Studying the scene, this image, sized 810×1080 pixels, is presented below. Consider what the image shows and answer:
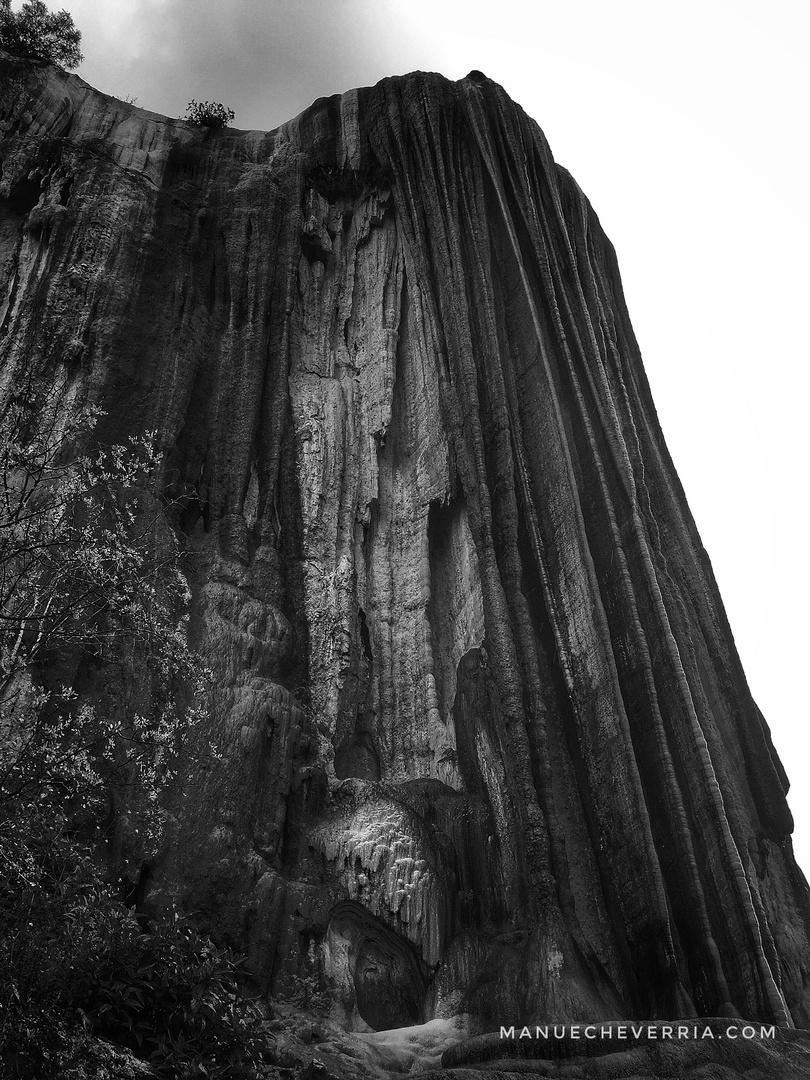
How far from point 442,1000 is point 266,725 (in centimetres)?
409

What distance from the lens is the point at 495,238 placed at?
1841 cm

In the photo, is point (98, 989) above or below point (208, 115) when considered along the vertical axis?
below

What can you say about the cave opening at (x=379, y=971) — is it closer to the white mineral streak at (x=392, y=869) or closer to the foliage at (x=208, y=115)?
the white mineral streak at (x=392, y=869)

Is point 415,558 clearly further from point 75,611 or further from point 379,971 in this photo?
point 75,611

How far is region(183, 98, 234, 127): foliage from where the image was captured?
20.9 metres

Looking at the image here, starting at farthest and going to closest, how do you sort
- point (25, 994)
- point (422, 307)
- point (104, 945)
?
point (422, 307) < point (104, 945) < point (25, 994)

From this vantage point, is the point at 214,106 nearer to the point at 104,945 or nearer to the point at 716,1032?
the point at 104,945

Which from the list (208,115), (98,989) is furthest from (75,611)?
(208,115)

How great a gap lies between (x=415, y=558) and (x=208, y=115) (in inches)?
504

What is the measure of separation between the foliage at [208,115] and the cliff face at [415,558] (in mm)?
653

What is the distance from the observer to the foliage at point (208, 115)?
821 inches

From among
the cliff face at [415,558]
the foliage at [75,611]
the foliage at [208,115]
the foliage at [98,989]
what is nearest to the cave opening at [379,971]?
the cliff face at [415,558]

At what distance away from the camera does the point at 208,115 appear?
68.6 ft

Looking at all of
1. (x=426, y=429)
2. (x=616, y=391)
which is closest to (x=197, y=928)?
(x=426, y=429)
